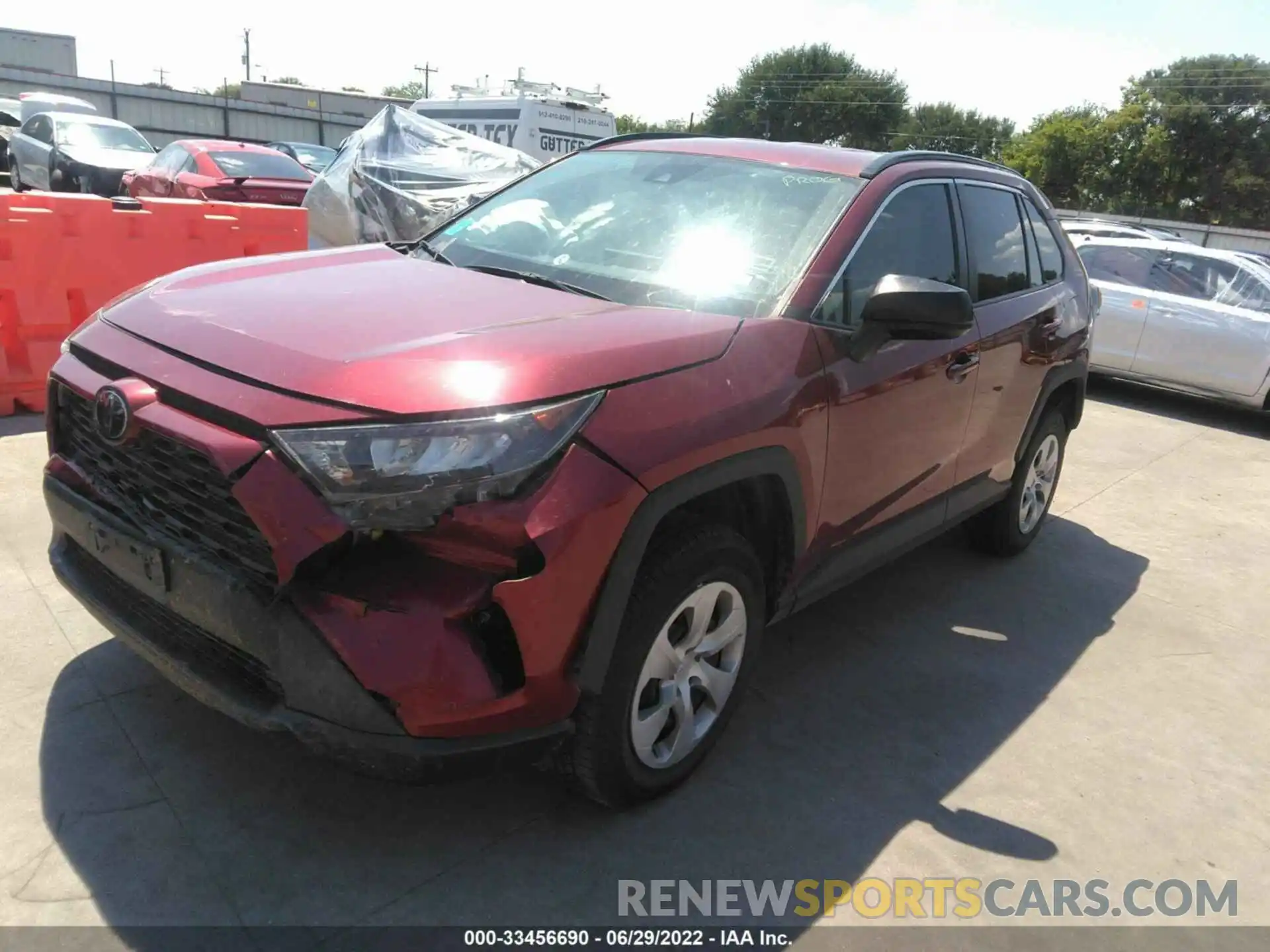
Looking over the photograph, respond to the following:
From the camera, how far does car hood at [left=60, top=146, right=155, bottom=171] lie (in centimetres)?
1289

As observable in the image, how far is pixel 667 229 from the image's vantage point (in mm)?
3184

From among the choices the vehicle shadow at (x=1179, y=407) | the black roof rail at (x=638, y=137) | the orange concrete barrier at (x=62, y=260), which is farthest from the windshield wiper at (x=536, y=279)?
the vehicle shadow at (x=1179, y=407)

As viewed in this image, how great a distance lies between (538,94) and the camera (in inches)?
512

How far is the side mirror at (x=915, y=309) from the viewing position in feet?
9.11

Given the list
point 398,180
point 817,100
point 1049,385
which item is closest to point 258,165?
point 398,180

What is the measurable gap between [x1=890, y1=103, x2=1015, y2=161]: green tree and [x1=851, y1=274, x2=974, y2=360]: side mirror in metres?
76.0

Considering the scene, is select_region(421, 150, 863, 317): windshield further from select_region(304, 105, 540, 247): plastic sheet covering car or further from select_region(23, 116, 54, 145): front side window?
select_region(23, 116, 54, 145): front side window

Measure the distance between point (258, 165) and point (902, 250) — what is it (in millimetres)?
10235

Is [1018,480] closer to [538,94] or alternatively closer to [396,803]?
[396,803]

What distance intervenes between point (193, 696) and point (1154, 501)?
19.8 feet

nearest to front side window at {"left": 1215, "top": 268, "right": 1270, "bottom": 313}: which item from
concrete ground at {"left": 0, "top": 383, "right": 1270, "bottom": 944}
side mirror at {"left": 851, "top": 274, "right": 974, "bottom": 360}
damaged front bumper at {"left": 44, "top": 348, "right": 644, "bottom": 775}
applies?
concrete ground at {"left": 0, "top": 383, "right": 1270, "bottom": 944}

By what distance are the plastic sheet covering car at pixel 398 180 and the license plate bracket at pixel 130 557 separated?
656 centimetres

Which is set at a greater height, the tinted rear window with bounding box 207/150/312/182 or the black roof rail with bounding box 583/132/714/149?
the black roof rail with bounding box 583/132/714/149

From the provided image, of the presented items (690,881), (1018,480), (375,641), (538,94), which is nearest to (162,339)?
(375,641)
